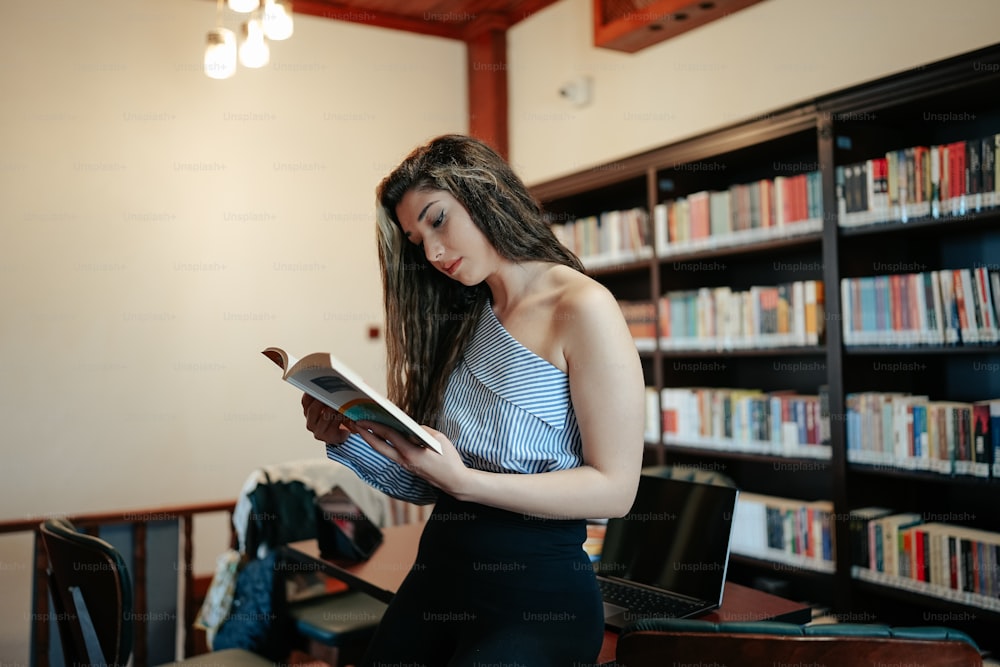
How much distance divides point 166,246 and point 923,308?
11.4 ft

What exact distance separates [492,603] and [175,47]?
13.1 ft

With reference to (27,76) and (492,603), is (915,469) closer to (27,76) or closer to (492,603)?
(492,603)

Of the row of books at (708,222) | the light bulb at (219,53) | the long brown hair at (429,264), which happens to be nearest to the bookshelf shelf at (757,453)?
the row of books at (708,222)

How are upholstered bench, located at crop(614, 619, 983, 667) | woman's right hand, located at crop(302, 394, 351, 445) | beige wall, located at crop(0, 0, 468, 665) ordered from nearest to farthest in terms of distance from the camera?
upholstered bench, located at crop(614, 619, 983, 667) < woman's right hand, located at crop(302, 394, 351, 445) < beige wall, located at crop(0, 0, 468, 665)

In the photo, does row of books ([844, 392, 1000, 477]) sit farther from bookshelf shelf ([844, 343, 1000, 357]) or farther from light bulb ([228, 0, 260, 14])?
light bulb ([228, 0, 260, 14])

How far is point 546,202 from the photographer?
440 cm

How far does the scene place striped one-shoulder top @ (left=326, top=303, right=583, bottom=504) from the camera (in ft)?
4.39

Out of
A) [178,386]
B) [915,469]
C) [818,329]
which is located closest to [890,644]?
[915,469]

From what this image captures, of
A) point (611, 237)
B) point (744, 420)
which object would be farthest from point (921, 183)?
point (611, 237)

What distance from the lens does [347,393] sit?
1.21m

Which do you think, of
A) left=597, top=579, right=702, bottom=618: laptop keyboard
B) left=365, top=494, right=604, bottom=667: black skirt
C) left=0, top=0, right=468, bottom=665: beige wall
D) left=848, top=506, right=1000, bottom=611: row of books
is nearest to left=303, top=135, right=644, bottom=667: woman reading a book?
left=365, top=494, right=604, bottom=667: black skirt

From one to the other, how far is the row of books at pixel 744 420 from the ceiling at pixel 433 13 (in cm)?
239

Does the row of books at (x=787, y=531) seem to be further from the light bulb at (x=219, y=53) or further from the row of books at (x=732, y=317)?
the light bulb at (x=219, y=53)

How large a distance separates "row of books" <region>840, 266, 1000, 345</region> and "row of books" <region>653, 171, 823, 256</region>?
331 mm
